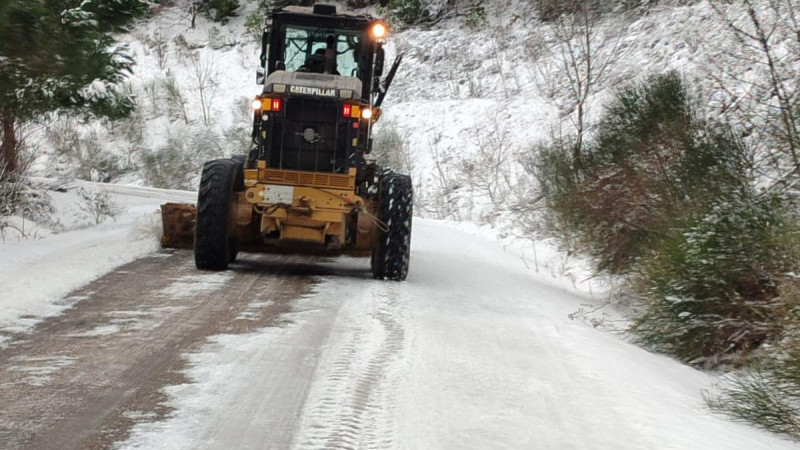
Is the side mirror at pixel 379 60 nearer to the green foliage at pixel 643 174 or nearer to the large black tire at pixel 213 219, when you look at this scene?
the large black tire at pixel 213 219

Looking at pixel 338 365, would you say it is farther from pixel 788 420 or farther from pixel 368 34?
pixel 368 34

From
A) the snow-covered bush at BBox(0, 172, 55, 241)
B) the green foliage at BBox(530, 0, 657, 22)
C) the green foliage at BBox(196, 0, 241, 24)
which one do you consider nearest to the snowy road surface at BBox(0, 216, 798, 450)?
the snow-covered bush at BBox(0, 172, 55, 241)

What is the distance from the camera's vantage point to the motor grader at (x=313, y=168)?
32.9ft

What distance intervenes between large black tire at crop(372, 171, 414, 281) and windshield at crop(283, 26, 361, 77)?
1.69 m

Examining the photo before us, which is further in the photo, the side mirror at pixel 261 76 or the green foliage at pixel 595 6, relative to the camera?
the green foliage at pixel 595 6

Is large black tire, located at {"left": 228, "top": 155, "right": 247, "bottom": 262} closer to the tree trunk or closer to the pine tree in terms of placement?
the pine tree

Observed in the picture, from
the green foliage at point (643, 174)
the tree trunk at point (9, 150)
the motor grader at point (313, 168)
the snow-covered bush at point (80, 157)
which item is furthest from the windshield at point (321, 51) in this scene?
the snow-covered bush at point (80, 157)

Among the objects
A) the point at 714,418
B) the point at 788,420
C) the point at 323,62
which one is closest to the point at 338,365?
the point at 714,418

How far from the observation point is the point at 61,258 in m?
10.1

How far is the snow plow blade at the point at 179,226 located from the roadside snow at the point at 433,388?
370 centimetres

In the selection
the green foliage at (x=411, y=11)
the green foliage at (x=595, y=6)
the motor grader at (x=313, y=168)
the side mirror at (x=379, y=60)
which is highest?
the green foliage at (x=411, y=11)

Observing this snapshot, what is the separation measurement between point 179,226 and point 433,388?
706 cm

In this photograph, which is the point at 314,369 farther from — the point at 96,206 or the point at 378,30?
the point at 96,206

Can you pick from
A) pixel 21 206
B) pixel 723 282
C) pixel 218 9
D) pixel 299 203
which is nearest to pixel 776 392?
pixel 723 282
